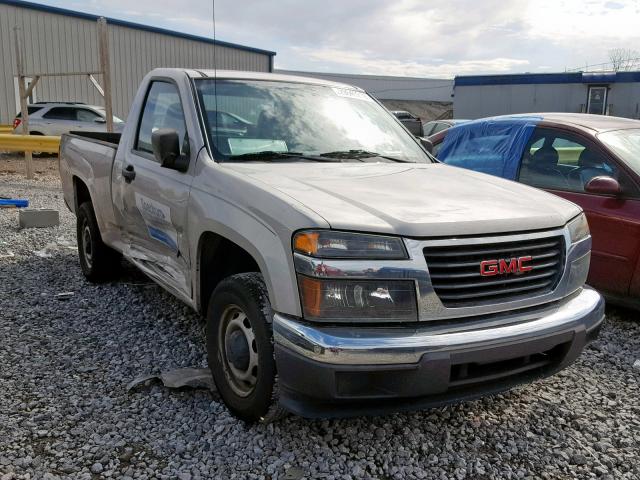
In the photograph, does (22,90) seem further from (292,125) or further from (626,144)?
(626,144)

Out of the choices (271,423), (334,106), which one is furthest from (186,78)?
(271,423)

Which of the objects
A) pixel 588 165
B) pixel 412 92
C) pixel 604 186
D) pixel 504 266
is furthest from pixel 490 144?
pixel 412 92

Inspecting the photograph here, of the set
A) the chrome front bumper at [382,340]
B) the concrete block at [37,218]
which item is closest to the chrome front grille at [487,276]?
the chrome front bumper at [382,340]

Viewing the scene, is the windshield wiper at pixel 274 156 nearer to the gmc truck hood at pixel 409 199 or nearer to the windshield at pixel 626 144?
the gmc truck hood at pixel 409 199

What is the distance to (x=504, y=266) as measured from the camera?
102 inches

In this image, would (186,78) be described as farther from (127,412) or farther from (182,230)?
(127,412)

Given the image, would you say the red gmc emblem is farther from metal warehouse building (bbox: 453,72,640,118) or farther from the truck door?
metal warehouse building (bbox: 453,72,640,118)

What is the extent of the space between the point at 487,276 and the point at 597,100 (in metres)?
31.5

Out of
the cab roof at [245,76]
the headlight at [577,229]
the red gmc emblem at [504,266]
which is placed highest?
the cab roof at [245,76]

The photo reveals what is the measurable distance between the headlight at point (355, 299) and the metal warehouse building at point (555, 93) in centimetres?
3079

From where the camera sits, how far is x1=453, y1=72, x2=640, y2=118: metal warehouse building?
29547 millimetres

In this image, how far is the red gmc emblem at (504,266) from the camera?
8.35 feet

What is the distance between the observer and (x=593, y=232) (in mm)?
4531

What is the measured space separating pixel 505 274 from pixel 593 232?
7.59ft
